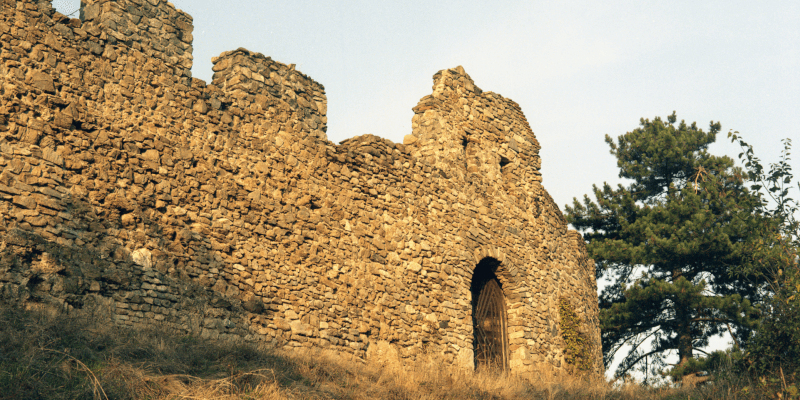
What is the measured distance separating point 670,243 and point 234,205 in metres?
12.4

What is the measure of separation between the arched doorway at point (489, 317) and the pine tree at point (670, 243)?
6.08 m

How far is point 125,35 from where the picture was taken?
26.3 ft

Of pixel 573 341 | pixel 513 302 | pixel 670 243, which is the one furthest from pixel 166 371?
pixel 670 243

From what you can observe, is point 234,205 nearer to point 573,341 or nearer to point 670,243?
point 573,341

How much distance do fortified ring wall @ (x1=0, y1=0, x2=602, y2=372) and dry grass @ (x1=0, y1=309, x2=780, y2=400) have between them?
1.99 feet

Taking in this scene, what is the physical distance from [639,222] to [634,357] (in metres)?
4.16

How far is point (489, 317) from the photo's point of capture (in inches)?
492

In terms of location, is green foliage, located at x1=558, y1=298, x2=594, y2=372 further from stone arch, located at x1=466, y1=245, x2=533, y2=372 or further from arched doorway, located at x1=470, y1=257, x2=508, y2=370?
arched doorway, located at x1=470, y1=257, x2=508, y2=370

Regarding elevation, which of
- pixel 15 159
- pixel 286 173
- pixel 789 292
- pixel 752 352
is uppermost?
pixel 286 173

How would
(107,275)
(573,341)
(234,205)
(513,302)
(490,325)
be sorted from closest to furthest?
(107,275) → (234,205) → (490,325) → (513,302) → (573,341)

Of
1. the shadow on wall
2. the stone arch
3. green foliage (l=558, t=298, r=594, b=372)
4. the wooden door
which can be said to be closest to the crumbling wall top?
the shadow on wall

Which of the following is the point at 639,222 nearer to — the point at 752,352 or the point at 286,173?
the point at 752,352

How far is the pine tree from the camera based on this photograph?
16859mm

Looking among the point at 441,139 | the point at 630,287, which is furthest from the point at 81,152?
the point at 630,287
